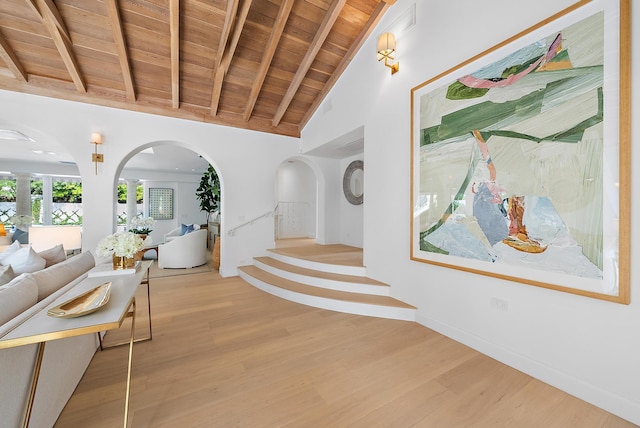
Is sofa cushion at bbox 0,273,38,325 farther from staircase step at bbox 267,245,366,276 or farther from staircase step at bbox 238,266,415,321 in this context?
staircase step at bbox 267,245,366,276

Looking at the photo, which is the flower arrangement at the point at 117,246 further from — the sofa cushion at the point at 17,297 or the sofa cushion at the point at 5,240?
the sofa cushion at the point at 5,240

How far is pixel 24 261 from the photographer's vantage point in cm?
244

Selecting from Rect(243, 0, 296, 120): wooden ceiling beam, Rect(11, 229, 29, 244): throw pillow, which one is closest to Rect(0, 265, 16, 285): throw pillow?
Rect(243, 0, 296, 120): wooden ceiling beam

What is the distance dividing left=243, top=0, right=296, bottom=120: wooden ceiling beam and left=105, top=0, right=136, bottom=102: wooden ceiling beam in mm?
1762

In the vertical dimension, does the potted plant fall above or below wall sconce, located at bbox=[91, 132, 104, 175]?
below

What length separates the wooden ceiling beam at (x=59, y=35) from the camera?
2.71 metres

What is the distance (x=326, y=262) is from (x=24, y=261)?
3.54m

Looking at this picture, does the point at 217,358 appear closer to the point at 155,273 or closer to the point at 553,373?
the point at 553,373

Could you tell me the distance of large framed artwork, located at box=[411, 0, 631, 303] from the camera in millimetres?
1607

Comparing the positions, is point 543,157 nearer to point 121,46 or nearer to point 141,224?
point 121,46

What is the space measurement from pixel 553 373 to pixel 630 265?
37.9 inches

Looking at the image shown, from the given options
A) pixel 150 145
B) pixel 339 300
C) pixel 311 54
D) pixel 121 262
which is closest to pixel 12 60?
pixel 150 145

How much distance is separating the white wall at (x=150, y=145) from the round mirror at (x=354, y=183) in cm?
135

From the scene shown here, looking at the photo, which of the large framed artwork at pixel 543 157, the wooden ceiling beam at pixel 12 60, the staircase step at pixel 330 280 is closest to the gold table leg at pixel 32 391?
the staircase step at pixel 330 280
